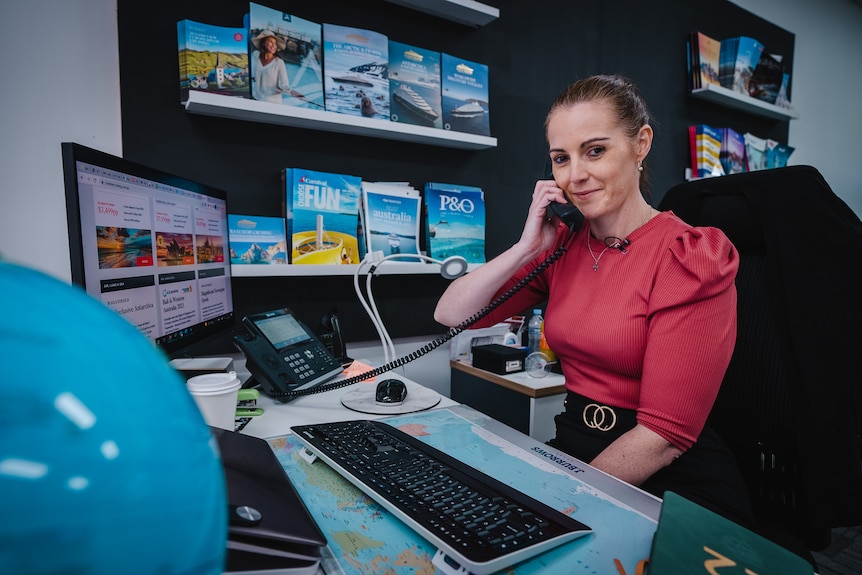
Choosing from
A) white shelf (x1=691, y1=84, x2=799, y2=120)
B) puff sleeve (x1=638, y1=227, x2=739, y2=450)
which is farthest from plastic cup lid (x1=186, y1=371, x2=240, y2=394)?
white shelf (x1=691, y1=84, x2=799, y2=120)

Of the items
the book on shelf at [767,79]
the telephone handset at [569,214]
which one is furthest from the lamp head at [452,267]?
the book on shelf at [767,79]

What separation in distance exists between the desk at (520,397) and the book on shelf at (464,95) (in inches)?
39.9

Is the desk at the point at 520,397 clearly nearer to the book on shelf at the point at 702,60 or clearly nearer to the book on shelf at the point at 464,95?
the book on shelf at the point at 464,95

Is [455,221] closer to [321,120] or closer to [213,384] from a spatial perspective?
[321,120]

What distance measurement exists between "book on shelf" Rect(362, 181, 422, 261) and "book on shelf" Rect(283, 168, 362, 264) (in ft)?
0.15

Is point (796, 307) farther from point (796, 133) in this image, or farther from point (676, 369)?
point (796, 133)

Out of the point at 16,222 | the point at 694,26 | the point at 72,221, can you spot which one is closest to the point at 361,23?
the point at 16,222

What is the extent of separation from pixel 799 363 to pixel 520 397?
842 millimetres

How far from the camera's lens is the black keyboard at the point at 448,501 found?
1.70 feet

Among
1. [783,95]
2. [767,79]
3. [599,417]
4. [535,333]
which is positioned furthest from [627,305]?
[783,95]

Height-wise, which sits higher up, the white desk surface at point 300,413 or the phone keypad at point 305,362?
the phone keypad at point 305,362

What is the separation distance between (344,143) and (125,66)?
72 centimetres

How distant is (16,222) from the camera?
129 cm

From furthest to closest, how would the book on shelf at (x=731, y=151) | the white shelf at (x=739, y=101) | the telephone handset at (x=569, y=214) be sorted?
the book on shelf at (x=731, y=151) < the white shelf at (x=739, y=101) < the telephone handset at (x=569, y=214)
